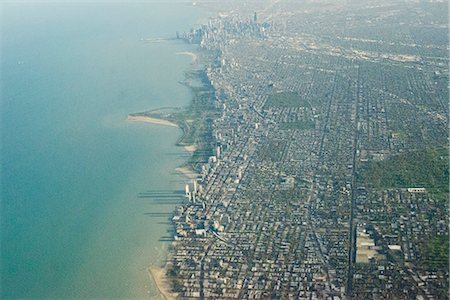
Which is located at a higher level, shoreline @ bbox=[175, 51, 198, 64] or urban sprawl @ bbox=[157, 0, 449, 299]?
shoreline @ bbox=[175, 51, 198, 64]

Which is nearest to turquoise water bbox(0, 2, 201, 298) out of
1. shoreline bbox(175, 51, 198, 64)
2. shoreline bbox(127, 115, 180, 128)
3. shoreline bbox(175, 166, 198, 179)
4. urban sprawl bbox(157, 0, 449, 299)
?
shoreline bbox(175, 166, 198, 179)

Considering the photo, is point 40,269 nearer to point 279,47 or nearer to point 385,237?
point 385,237

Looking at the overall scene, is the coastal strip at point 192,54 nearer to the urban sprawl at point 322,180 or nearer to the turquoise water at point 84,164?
the turquoise water at point 84,164

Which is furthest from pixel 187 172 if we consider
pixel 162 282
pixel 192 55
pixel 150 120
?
pixel 192 55

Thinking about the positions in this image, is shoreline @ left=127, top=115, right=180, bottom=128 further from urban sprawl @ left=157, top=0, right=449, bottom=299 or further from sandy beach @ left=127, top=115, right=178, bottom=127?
urban sprawl @ left=157, top=0, right=449, bottom=299

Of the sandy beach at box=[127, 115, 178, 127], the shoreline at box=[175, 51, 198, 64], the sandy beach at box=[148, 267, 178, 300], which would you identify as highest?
the shoreline at box=[175, 51, 198, 64]

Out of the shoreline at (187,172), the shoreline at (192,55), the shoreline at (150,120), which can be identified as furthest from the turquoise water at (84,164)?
the shoreline at (192,55)
